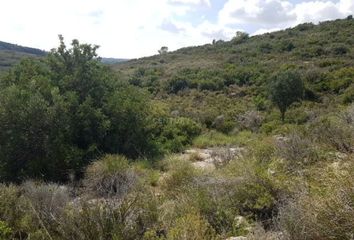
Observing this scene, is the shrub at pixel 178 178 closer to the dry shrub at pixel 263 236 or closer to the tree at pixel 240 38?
the dry shrub at pixel 263 236

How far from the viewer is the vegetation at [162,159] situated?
5.57 meters

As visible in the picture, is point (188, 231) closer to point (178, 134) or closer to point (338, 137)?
point (338, 137)

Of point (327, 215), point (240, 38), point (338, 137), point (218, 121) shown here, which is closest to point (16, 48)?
point (240, 38)

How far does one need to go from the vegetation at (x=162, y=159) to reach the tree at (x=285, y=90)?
63mm

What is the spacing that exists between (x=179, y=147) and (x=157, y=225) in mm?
12195

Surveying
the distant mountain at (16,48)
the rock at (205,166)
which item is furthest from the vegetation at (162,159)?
the distant mountain at (16,48)

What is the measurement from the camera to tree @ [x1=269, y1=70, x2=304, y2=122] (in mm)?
25328

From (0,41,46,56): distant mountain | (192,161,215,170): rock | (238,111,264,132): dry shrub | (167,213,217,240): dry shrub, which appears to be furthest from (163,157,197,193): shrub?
(0,41,46,56): distant mountain

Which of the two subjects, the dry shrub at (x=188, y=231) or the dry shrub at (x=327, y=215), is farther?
the dry shrub at (x=188, y=231)

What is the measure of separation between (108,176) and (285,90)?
1658 cm

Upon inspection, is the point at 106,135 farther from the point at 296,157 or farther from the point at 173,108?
the point at 173,108

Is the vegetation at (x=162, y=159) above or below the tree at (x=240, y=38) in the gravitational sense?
below

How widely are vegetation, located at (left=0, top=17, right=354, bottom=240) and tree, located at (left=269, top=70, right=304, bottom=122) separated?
0.21ft

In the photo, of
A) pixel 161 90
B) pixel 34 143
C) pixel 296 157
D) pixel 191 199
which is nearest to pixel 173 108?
pixel 161 90
